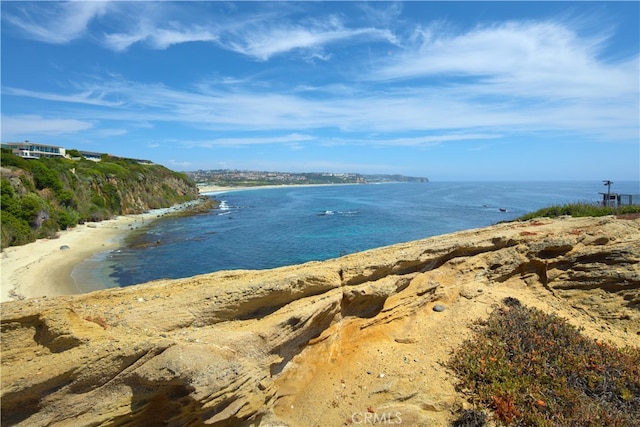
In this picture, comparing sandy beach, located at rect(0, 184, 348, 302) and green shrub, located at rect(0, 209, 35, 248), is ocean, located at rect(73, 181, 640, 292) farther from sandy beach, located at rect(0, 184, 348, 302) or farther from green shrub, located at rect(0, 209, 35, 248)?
green shrub, located at rect(0, 209, 35, 248)

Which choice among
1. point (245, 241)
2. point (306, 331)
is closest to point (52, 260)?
point (245, 241)

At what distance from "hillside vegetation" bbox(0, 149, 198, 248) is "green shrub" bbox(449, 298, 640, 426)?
134 ft

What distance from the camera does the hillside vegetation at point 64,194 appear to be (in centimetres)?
3806

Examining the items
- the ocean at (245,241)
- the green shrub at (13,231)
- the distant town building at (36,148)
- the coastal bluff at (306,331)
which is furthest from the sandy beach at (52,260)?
the distant town building at (36,148)

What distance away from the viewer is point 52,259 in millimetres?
33250

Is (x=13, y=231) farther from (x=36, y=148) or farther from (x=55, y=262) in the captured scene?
(x=36, y=148)

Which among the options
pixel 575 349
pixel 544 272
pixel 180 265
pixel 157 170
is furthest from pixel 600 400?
pixel 157 170

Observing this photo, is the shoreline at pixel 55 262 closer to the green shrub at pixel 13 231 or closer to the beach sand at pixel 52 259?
the beach sand at pixel 52 259

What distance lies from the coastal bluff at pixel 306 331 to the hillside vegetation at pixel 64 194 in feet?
120

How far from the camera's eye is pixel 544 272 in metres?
12.4

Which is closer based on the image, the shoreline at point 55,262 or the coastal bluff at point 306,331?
the coastal bluff at point 306,331

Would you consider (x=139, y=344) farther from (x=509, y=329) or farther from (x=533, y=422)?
(x=509, y=329)

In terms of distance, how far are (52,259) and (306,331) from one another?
33.6 meters

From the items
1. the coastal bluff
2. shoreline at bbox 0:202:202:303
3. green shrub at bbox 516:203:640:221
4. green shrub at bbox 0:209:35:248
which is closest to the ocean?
shoreline at bbox 0:202:202:303
